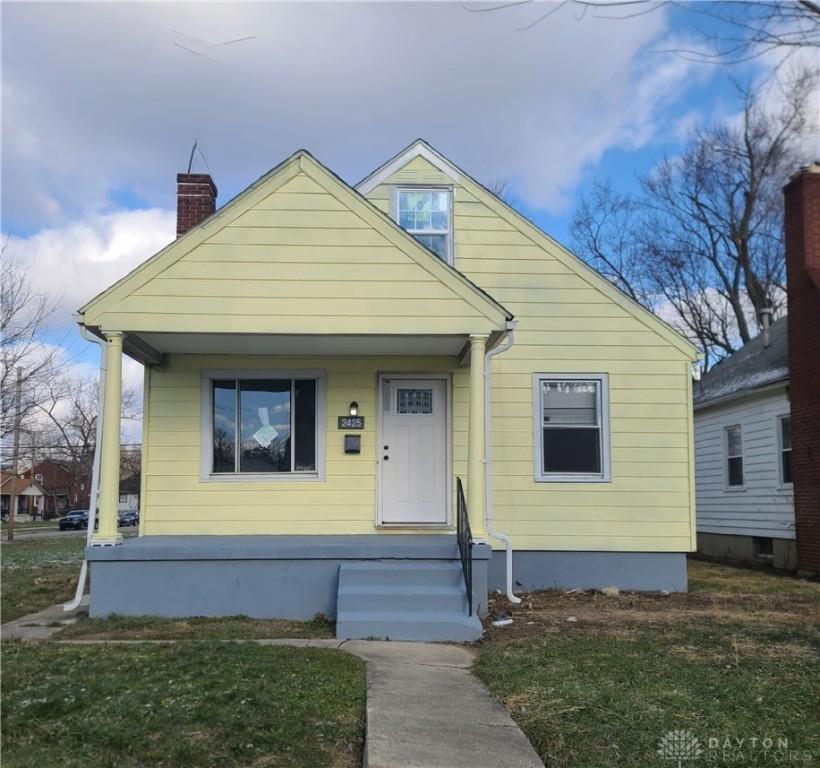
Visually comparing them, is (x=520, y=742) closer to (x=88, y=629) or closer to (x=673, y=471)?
(x=88, y=629)

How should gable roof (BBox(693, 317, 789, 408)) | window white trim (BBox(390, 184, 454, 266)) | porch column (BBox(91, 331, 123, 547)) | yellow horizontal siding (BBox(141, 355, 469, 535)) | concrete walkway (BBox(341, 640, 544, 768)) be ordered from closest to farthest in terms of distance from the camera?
concrete walkway (BBox(341, 640, 544, 768))
porch column (BBox(91, 331, 123, 547))
yellow horizontal siding (BBox(141, 355, 469, 535))
window white trim (BBox(390, 184, 454, 266))
gable roof (BBox(693, 317, 789, 408))

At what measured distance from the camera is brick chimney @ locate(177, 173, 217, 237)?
11031mm

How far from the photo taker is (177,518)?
10.1 metres

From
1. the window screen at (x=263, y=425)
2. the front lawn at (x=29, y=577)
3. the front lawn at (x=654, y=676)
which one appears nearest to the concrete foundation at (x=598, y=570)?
the front lawn at (x=654, y=676)

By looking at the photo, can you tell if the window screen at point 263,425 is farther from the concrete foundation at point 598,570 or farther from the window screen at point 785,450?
the window screen at point 785,450

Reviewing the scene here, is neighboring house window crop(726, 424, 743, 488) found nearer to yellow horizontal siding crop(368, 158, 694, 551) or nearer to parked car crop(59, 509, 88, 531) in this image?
yellow horizontal siding crop(368, 158, 694, 551)

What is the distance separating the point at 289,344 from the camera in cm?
958

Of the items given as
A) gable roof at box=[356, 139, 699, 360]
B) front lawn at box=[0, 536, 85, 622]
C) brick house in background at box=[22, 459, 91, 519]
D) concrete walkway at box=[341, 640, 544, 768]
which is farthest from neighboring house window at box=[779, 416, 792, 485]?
front lawn at box=[0, 536, 85, 622]

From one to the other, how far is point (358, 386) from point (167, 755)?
21.8 ft

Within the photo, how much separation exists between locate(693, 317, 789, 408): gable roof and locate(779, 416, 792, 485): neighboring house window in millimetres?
753

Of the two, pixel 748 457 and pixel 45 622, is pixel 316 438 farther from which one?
pixel 748 457

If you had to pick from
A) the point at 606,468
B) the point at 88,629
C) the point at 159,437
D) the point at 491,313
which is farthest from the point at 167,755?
the point at 606,468

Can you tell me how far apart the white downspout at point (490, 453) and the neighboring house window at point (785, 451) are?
6900mm
